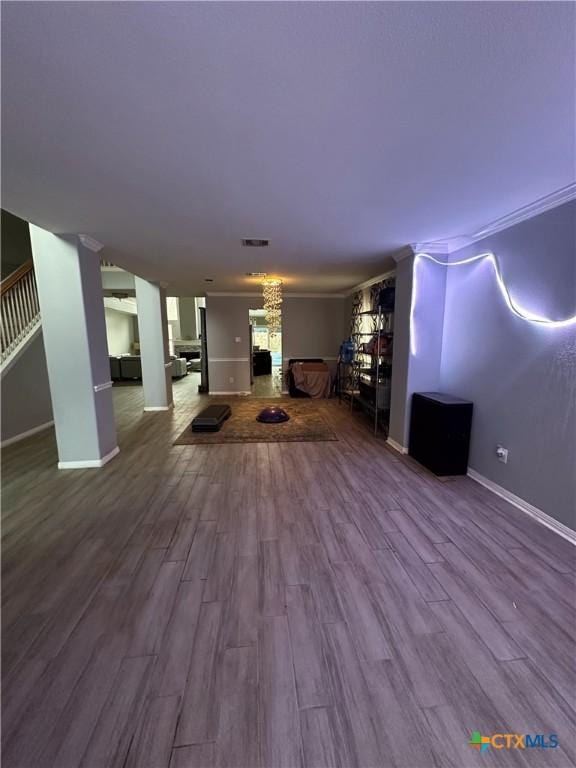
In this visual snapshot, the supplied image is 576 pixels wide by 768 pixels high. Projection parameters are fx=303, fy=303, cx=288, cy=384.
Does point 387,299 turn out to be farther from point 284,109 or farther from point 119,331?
point 119,331

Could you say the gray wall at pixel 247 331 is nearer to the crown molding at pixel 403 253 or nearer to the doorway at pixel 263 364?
the doorway at pixel 263 364

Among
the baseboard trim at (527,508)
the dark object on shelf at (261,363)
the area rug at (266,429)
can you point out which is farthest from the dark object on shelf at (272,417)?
the dark object on shelf at (261,363)

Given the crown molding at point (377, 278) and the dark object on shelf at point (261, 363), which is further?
the dark object on shelf at point (261, 363)

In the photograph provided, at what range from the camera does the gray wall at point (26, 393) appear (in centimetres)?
419

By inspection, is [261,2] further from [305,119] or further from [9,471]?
[9,471]

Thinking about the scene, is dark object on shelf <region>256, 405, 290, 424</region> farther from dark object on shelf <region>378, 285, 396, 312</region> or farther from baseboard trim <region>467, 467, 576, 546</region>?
Result: baseboard trim <region>467, 467, 576, 546</region>

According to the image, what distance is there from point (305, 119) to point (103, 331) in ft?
10.4

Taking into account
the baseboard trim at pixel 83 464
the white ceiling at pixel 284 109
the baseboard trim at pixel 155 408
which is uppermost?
the white ceiling at pixel 284 109

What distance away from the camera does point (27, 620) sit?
1.57 metres

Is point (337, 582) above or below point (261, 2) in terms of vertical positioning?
below

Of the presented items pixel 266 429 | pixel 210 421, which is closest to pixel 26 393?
pixel 210 421

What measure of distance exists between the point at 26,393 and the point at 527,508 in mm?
6323

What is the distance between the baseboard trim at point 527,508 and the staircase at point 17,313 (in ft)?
19.6

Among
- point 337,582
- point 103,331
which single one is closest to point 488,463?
Result: point 337,582
